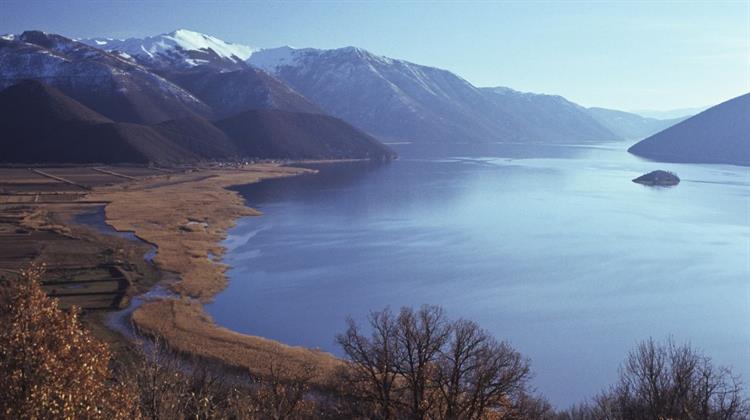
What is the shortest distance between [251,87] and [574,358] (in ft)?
405

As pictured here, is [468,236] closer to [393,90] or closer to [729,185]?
[729,185]

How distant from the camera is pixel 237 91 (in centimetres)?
13262

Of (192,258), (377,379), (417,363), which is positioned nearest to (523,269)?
(192,258)

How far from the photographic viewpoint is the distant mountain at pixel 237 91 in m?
128

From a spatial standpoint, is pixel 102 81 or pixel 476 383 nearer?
pixel 476 383

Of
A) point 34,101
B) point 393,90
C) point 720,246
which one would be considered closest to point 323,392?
point 720,246

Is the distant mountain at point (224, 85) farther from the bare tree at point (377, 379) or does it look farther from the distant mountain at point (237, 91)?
the bare tree at point (377, 379)

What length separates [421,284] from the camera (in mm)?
26609

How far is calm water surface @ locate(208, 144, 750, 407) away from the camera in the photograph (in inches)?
816

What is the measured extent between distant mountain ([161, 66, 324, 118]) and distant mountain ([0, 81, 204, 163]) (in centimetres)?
3891

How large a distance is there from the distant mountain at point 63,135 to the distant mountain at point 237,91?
38908 mm

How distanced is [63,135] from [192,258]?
56.0 m

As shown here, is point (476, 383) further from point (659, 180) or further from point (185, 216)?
point (659, 180)

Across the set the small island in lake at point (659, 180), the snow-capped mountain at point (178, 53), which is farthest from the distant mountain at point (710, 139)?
the snow-capped mountain at point (178, 53)
